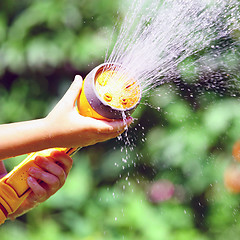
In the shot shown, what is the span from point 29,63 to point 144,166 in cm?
57

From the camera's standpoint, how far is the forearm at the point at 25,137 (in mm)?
854

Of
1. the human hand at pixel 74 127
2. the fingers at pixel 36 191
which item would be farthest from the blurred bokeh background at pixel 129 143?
the human hand at pixel 74 127

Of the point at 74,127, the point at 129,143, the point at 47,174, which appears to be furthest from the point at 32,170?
the point at 129,143

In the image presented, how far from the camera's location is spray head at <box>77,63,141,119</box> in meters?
0.84

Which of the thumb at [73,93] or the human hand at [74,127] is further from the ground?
the thumb at [73,93]

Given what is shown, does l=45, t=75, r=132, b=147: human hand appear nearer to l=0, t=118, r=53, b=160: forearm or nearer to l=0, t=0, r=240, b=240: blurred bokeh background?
l=0, t=118, r=53, b=160: forearm

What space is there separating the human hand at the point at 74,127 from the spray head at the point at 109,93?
1cm

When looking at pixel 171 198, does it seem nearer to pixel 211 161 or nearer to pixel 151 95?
pixel 211 161

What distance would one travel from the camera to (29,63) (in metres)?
1.85

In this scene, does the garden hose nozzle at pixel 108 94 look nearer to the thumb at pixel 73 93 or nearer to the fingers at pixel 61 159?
the thumb at pixel 73 93

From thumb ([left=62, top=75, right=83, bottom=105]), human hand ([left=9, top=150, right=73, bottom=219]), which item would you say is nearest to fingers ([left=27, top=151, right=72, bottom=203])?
human hand ([left=9, top=150, right=73, bottom=219])

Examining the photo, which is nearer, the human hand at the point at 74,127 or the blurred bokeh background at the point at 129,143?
the human hand at the point at 74,127

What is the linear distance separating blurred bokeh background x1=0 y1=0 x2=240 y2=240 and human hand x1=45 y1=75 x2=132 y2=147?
83 cm

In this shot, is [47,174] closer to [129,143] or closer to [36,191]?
[36,191]
